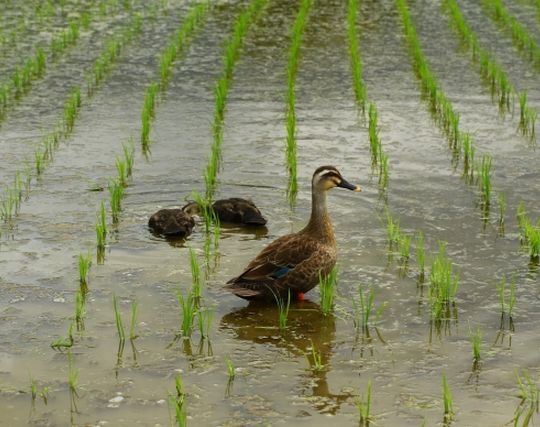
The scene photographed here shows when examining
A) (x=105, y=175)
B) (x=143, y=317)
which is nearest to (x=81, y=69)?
(x=105, y=175)

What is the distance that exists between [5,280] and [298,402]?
238 centimetres

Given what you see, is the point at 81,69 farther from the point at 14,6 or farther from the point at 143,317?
the point at 143,317

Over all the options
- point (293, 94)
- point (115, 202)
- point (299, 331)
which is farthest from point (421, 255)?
point (293, 94)

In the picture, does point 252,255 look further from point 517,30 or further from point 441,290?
point 517,30

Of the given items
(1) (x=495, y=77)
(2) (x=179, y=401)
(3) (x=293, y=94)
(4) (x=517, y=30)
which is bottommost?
(2) (x=179, y=401)

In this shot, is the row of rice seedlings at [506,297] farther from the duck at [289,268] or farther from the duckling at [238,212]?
the duckling at [238,212]

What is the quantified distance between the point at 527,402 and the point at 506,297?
4.78 feet

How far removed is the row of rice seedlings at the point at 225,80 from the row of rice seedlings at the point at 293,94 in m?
0.62

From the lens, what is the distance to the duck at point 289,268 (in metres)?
6.14

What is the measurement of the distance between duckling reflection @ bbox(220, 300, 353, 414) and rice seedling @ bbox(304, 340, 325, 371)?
12 millimetres

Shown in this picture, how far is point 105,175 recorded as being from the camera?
9.11m

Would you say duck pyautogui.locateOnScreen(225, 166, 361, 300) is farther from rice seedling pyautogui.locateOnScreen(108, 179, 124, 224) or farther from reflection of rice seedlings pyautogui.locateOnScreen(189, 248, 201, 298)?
rice seedling pyautogui.locateOnScreen(108, 179, 124, 224)

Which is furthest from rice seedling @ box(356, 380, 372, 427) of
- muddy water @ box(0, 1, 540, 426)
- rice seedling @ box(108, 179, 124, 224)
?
rice seedling @ box(108, 179, 124, 224)

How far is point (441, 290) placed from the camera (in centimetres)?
618
